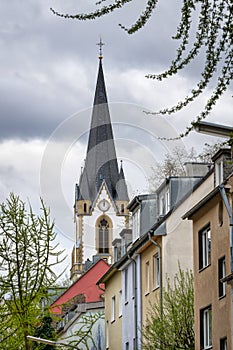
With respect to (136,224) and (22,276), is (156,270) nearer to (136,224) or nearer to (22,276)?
(136,224)

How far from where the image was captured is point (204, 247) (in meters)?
30.8

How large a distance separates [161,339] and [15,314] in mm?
10937

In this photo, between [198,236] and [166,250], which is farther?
[166,250]

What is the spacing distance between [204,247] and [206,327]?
2631 millimetres

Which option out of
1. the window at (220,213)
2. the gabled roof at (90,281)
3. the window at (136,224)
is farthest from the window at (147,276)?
the gabled roof at (90,281)

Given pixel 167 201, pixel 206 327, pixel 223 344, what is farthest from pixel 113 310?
pixel 223 344

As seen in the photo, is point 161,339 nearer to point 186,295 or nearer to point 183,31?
point 186,295

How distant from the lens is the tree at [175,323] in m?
30.4

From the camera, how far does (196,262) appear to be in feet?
102

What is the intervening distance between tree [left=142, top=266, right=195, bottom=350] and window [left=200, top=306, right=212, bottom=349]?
963 mm

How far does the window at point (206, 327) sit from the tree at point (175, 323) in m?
0.96

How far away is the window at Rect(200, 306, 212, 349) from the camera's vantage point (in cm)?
2934

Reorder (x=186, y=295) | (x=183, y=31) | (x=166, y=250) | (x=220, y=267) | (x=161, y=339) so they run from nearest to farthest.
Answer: (x=183, y=31) → (x=220, y=267) → (x=161, y=339) → (x=186, y=295) → (x=166, y=250)

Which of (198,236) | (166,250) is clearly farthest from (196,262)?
(166,250)
